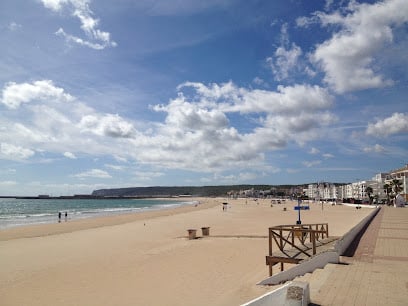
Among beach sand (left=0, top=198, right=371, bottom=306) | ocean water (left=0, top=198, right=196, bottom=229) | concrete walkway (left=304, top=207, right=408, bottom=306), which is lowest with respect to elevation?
ocean water (left=0, top=198, right=196, bottom=229)

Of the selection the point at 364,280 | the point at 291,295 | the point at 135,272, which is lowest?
the point at 135,272

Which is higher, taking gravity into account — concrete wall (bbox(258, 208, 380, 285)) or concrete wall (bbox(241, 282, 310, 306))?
concrete wall (bbox(241, 282, 310, 306))

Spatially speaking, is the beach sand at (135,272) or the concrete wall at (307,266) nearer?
the concrete wall at (307,266)

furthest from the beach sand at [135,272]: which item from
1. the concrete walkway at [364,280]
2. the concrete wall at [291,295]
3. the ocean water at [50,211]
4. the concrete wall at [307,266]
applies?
the ocean water at [50,211]

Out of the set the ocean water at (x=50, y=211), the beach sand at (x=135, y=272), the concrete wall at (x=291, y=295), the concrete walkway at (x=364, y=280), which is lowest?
the ocean water at (x=50, y=211)

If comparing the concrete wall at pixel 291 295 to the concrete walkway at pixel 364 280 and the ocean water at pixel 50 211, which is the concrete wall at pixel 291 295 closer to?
the concrete walkway at pixel 364 280

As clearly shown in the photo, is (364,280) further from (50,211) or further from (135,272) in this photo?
(50,211)

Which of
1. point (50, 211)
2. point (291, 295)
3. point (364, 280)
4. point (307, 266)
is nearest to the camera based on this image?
point (291, 295)

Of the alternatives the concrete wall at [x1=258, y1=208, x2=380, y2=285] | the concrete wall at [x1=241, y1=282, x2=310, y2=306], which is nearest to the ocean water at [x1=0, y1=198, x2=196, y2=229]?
the concrete wall at [x1=258, y1=208, x2=380, y2=285]

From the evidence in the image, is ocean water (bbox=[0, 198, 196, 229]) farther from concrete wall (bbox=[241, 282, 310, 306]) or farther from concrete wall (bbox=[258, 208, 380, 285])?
concrete wall (bbox=[241, 282, 310, 306])

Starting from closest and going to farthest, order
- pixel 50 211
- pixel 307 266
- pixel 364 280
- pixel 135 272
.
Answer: pixel 364 280
pixel 307 266
pixel 135 272
pixel 50 211

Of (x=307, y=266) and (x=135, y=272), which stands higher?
(x=307, y=266)

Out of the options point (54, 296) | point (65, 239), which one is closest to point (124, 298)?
point (54, 296)

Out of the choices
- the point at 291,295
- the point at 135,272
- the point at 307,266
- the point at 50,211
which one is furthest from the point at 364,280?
the point at 50,211
